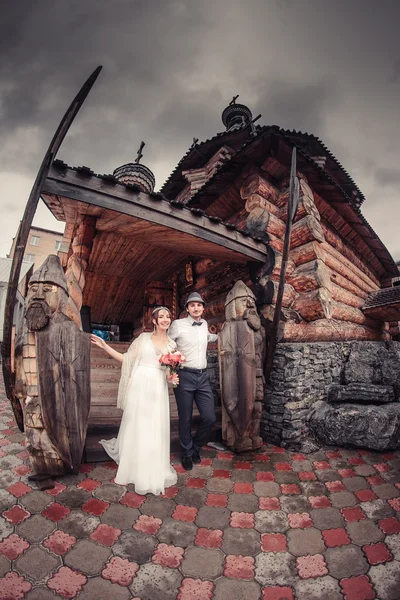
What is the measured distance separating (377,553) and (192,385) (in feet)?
6.86

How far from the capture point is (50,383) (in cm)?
249

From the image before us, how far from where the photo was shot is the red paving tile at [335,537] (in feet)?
6.41

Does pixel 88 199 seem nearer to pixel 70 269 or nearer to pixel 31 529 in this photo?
pixel 70 269

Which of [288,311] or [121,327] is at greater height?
[288,311]

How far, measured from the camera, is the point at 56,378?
98.7 inches

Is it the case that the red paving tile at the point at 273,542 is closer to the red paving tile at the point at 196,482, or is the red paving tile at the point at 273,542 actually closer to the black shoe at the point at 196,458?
the red paving tile at the point at 196,482

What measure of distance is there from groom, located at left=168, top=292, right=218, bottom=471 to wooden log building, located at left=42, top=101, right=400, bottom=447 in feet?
3.50

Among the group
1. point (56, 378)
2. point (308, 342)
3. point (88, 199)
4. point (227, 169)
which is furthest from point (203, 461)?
point (227, 169)

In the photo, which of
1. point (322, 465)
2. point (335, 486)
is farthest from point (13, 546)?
point (322, 465)

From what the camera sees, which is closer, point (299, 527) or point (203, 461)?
point (299, 527)

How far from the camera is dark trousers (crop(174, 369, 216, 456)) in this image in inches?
123

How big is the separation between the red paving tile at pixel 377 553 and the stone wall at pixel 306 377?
1.72 m

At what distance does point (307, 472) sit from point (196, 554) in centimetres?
182

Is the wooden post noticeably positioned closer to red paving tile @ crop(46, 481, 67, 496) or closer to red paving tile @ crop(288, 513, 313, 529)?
red paving tile @ crop(288, 513, 313, 529)
